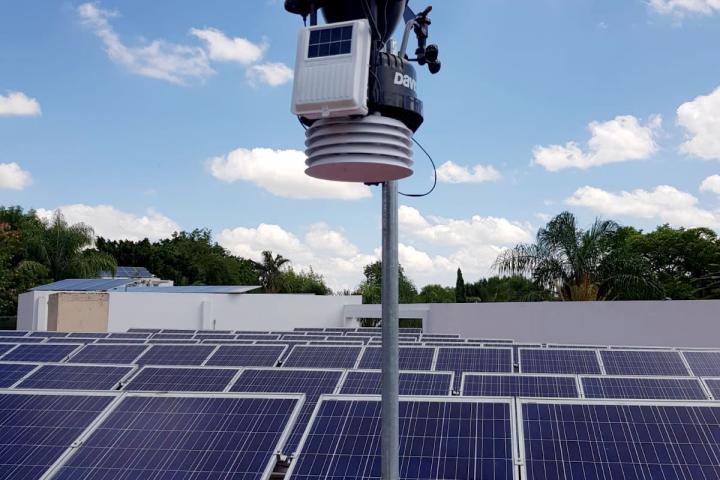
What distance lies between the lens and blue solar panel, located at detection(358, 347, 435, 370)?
12384mm

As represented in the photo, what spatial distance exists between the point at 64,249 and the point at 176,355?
44080 mm

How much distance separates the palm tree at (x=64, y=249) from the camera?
170 feet

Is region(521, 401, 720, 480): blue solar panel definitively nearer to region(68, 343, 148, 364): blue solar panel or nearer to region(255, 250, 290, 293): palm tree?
region(68, 343, 148, 364): blue solar panel

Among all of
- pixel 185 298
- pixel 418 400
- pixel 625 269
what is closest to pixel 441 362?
pixel 418 400

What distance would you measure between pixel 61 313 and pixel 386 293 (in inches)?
1211

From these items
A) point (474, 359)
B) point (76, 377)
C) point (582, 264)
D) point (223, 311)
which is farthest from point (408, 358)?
point (223, 311)

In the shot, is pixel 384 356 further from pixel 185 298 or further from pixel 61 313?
pixel 185 298

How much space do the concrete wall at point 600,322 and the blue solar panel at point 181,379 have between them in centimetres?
1843

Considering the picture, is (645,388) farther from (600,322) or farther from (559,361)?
(600,322)

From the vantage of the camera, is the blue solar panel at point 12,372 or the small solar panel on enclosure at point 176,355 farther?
the small solar panel on enclosure at point 176,355

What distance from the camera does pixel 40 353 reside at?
13.4 meters

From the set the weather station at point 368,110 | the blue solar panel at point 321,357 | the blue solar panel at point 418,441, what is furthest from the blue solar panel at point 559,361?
the weather station at point 368,110

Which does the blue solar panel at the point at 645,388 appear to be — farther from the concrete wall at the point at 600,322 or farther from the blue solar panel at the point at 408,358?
the concrete wall at the point at 600,322

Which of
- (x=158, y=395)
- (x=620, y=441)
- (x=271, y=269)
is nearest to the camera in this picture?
(x=620, y=441)
